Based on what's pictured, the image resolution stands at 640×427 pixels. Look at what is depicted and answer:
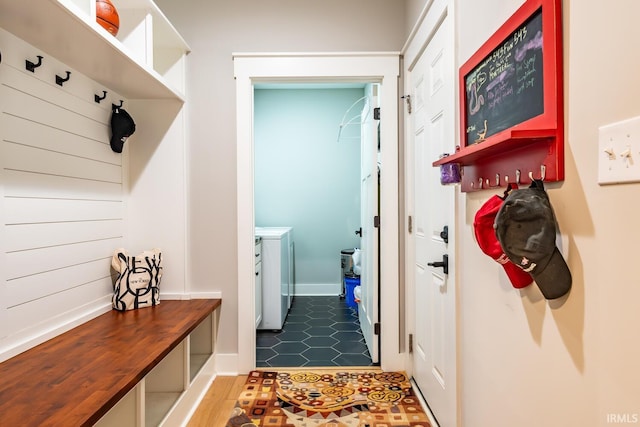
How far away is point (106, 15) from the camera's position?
5.25 feet

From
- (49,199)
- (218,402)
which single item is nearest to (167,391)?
(218,402)

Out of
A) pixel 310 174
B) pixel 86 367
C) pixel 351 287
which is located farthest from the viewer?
pixel 310 174

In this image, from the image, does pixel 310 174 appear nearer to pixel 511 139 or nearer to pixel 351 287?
pixel 351 287

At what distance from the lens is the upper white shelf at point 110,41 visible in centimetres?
132

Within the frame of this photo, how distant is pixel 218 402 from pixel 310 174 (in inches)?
119

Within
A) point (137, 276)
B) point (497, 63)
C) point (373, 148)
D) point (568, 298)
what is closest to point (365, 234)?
point (373, 148)

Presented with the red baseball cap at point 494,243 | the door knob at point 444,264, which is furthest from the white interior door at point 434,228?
the red baseball cap at point 494,243

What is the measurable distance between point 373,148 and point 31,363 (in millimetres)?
2235

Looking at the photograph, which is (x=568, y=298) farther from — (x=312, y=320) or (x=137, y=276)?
(x=312, y=320)

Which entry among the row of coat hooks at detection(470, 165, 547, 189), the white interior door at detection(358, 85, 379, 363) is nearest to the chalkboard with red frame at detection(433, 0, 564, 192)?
the row of coat hooks at detection(470, 165, 547, 189)

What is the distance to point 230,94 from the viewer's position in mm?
2498

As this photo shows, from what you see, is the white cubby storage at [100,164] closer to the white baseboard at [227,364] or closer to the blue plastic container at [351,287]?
the white baseboard at [227,364]

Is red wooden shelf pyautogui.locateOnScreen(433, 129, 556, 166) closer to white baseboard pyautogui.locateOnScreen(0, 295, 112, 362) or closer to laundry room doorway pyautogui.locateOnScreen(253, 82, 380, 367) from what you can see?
white baseboard pyautogui.locateOnScreen(0, 295, 112, 362)

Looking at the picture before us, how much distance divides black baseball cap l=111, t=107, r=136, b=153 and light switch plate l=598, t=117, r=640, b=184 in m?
2.35
